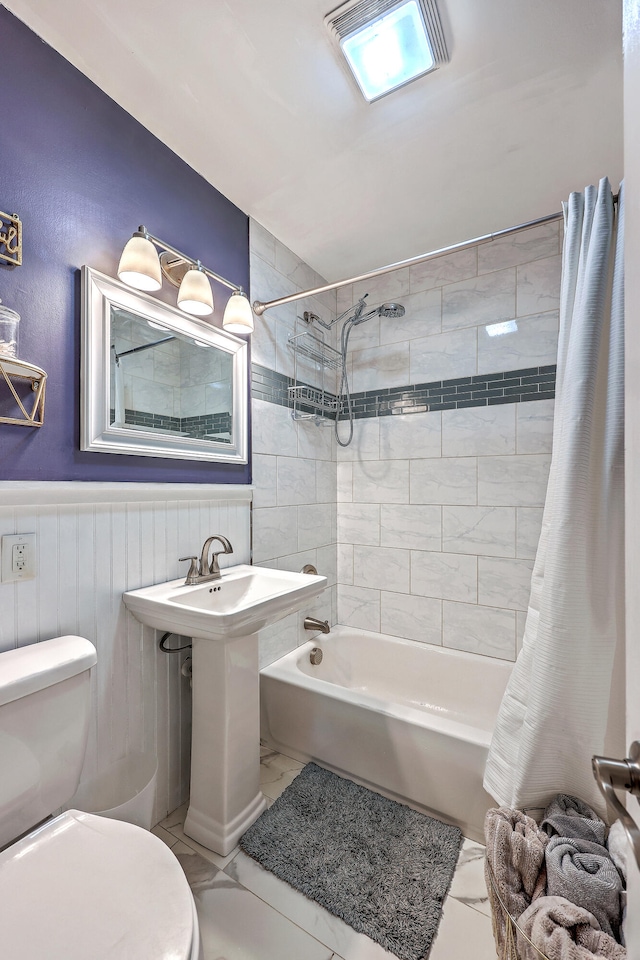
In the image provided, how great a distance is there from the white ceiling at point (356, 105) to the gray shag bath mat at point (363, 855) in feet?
8.30

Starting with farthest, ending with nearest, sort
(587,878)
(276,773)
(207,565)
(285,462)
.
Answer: (285,462) → (276,773) → (207,565) → (587,878)

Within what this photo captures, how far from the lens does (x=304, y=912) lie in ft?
4.03

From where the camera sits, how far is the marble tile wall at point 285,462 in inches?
80.9

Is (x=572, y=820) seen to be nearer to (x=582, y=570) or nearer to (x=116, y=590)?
(x=582, y=570)

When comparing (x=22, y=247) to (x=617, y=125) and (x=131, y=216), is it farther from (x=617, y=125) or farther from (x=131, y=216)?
(x=617, y=125)

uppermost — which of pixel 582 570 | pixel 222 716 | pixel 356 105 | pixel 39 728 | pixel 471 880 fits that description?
pixel 356 105

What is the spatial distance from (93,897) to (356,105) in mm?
2224

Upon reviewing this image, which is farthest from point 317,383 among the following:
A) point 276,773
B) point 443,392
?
point 276,773

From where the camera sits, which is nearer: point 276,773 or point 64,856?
point 64,856

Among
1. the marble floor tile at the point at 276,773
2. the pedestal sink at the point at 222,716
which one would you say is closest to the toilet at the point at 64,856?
the pedestal sink at the point at 222,716

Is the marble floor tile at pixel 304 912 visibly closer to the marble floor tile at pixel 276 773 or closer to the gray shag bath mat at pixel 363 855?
the gray shag bath mat at pixel 363 855

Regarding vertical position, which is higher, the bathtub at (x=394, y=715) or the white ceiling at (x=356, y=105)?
the white ceiling at (x=356, y=105)

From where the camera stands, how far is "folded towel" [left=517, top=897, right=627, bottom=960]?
0.83 m

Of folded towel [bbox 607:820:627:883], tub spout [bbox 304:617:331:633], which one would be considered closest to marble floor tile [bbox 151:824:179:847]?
tub spout [bbox 304:617:331:633]
